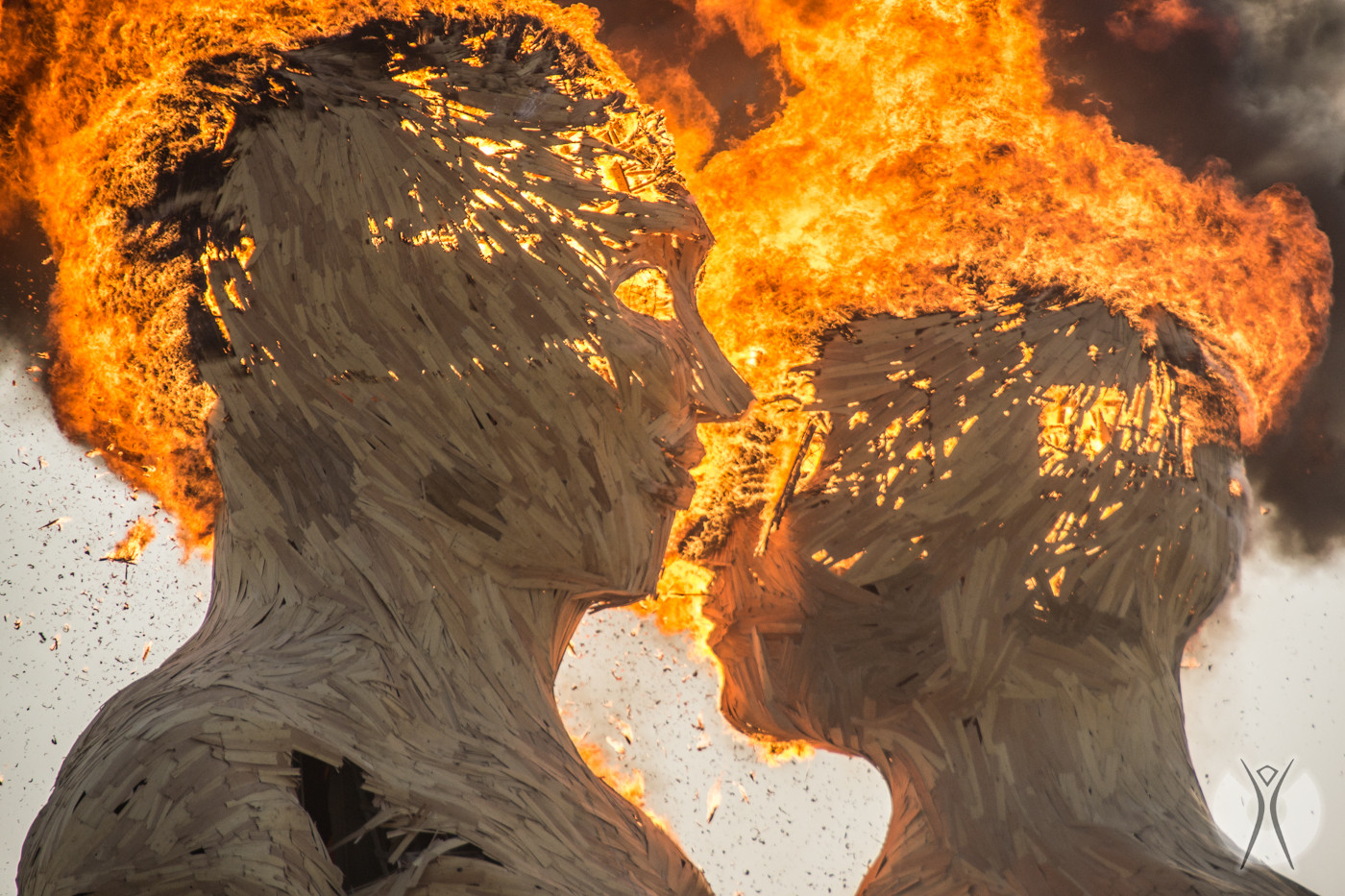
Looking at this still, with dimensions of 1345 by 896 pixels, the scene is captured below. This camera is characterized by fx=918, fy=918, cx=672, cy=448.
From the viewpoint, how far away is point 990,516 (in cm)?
119

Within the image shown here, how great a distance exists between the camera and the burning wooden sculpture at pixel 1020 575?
116 centimetres

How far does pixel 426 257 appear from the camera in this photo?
990 mm

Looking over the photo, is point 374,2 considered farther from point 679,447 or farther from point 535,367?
point 679,447

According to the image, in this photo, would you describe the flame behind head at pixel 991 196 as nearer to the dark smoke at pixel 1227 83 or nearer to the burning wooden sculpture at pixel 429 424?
the dark smoke at pixel 1227 83

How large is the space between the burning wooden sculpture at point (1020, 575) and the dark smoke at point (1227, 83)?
0.90 feet

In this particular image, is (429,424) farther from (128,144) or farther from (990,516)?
(990,516)

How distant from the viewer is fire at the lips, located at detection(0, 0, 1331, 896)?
35.9 inches

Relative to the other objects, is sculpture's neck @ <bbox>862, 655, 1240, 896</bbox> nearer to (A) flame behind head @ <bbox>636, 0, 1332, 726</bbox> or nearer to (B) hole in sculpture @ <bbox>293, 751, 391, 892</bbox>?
(A) flame behind head @ <bbox>636, 0, 1332, 726</bbox>

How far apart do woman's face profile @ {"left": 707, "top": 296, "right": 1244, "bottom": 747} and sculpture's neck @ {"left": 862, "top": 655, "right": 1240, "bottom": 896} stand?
0.15 ft

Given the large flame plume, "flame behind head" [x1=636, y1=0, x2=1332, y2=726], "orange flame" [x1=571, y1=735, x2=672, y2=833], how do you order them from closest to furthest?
1. the large flame plume
2. "flame behind head" [x1=636, y1=0, x2=1332, y2=726]
3. "orange flame" [x1=571, y1=735, x2=672, y2=833]

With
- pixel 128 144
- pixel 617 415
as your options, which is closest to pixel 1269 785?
pixel 617 415

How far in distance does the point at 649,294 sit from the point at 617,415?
0.21m

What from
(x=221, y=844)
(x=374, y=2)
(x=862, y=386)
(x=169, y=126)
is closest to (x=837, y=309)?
(x=862, y=386)

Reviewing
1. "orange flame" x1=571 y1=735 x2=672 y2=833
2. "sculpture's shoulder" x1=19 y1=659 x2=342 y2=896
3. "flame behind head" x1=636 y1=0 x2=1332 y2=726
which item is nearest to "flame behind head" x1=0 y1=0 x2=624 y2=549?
"sculpture's shoulder" x1=19 y1=659 x2=342 y2=896
